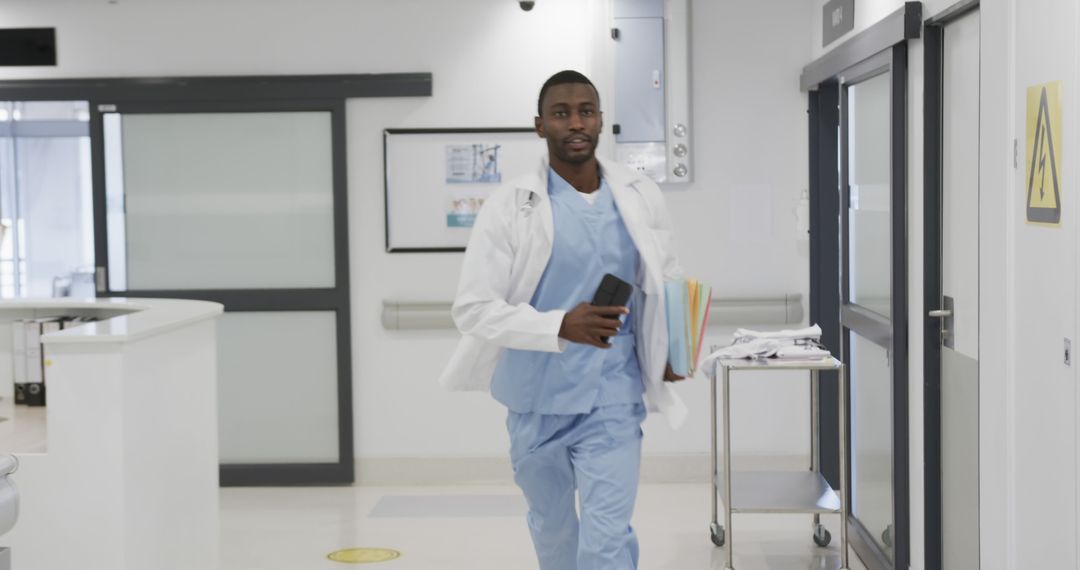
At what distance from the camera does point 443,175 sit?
21.4 ft

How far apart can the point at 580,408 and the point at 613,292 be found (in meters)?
0.32

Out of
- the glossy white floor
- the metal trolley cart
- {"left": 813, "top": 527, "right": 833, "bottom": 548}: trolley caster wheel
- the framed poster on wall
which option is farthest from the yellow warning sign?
the framed poster on wall

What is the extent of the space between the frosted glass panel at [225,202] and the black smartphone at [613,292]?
3653 mm

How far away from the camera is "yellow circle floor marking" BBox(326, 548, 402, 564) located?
5.25 metres

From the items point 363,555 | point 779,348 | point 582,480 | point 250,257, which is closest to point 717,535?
point 779,348

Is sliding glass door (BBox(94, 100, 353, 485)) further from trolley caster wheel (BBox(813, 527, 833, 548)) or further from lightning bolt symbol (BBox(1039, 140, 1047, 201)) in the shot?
lightning bolt symbol (BBox(1039, 140, 1047, 201))

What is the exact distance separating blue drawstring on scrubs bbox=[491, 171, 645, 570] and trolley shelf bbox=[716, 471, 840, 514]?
1.46 metres

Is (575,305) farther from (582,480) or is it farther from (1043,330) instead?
(1043,330)

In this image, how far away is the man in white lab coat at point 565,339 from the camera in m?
3.24

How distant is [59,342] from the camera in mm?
3596

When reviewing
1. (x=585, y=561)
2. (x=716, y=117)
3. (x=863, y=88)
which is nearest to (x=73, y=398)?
(x=585, y=561)

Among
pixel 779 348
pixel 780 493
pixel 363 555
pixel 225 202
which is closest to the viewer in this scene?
pixel 779 348

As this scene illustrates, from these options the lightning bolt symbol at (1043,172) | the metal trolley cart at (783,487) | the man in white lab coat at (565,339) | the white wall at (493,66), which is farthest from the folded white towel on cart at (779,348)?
the white wall at (493,66)

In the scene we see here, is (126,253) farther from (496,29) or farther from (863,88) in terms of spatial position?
(863,88)
